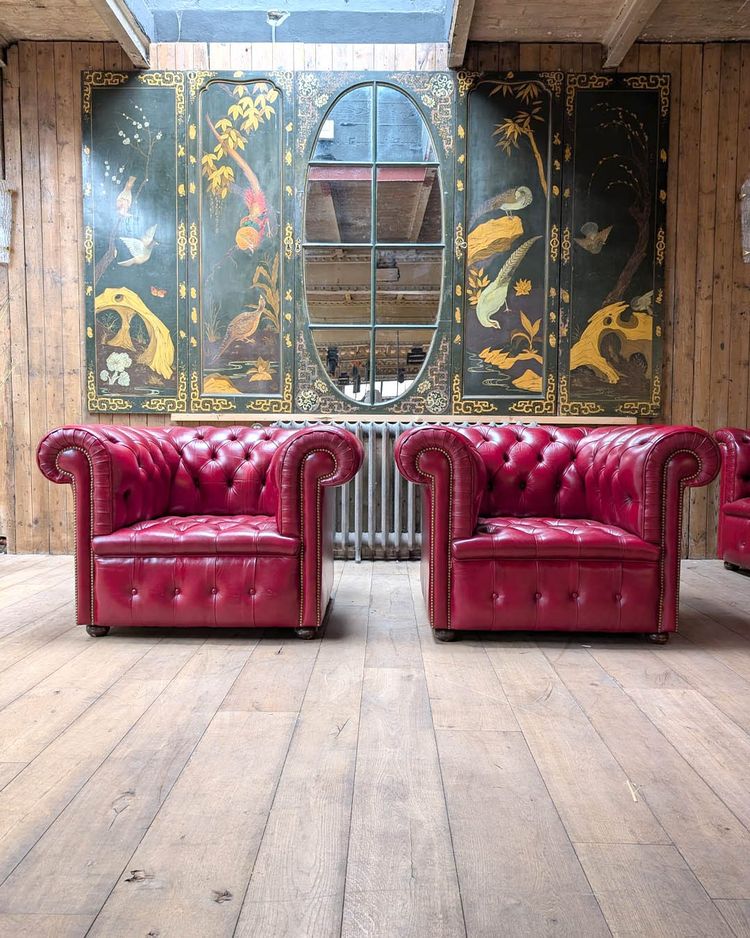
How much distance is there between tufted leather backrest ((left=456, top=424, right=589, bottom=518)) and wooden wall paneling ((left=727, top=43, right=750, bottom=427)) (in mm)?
1982

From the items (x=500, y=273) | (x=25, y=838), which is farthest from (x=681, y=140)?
(x=25, y=838)

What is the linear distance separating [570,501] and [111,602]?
198cm

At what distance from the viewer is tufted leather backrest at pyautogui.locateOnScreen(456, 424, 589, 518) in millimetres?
3404

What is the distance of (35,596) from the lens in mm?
3674

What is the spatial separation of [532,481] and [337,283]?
81.5 inches

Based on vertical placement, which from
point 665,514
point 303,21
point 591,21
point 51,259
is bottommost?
point 665,514

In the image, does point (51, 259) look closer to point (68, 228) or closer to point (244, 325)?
point (68, 228)

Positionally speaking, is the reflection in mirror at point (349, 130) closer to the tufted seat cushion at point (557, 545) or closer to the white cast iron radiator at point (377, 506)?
the white cast iron radiator at point (377, 506)

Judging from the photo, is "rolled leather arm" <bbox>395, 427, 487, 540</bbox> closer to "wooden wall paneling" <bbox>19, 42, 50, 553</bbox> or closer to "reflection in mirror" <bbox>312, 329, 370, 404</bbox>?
"reflection in mirror" <bbox>312, 329, 370, 404</bbox>

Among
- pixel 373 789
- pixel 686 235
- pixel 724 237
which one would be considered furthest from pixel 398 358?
pixel 373 789

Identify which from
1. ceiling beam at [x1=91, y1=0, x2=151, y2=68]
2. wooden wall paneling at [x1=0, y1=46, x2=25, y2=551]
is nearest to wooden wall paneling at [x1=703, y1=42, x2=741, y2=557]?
ceiling beam at [x1=91, y1=0, x2=151, y2=68]

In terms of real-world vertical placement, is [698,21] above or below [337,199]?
above

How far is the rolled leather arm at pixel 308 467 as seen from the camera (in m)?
2.90

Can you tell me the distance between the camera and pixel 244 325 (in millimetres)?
4789
